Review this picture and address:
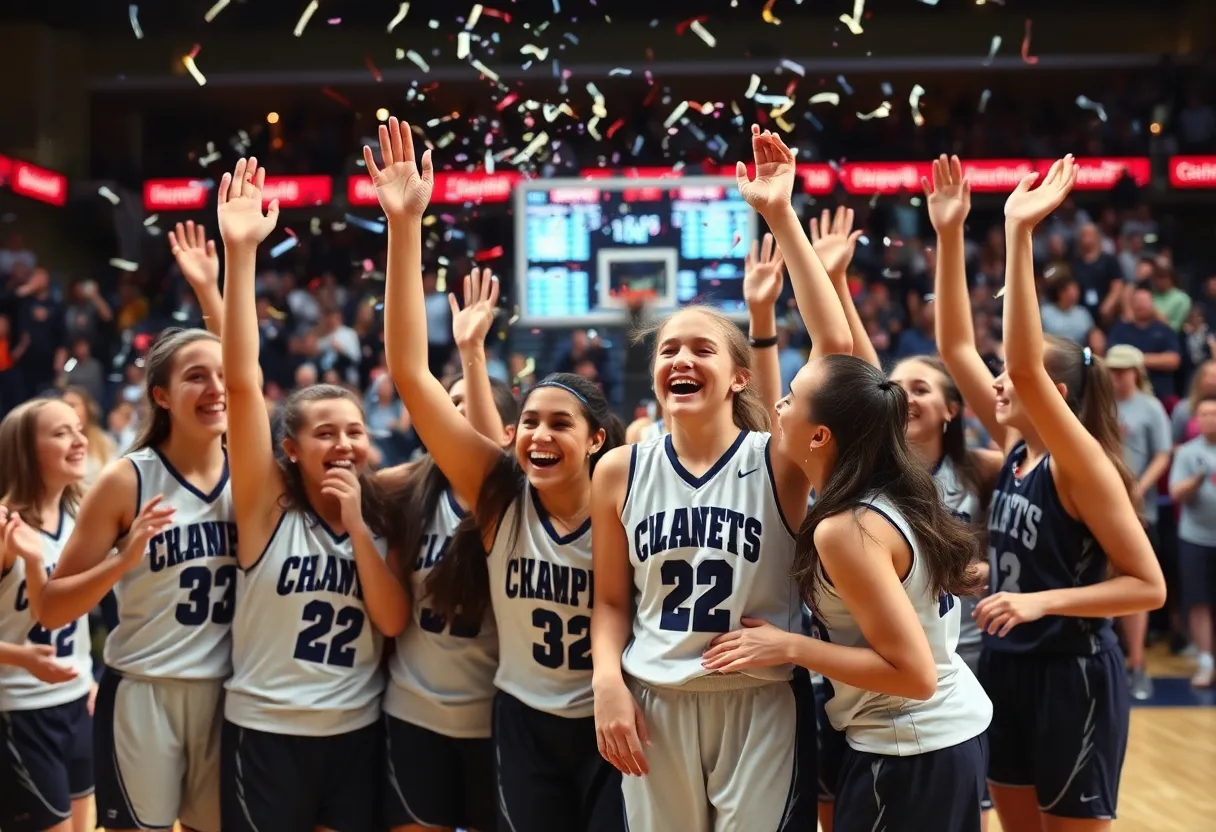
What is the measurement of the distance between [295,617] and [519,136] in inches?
354

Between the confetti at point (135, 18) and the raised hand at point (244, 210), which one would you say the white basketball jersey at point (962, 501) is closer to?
the raised hand at point (244, 210)

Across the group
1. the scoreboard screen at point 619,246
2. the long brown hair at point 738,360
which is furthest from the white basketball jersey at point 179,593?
the scoreboard screen at point 619,246

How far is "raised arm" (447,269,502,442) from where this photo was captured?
10.6ft

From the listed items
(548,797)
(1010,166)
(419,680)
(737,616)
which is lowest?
(548,797)

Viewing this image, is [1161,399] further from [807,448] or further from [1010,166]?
[807,448]

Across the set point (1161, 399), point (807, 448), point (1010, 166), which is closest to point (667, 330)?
point (807, 448)

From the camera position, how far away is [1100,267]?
9.73 meters

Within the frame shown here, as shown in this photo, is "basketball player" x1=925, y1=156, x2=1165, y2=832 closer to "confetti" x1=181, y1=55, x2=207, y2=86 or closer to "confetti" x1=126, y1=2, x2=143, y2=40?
"confetti" x1=181, y1=55, x2=207, y2=86

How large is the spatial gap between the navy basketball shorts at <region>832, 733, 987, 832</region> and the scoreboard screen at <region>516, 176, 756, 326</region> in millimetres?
5335

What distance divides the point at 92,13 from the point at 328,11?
291 centimetres

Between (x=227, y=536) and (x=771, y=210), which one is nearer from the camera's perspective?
(x=771, y=210)

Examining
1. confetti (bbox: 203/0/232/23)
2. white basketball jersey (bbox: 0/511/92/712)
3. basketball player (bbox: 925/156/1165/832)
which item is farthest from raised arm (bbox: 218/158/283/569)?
confetti (bbox: 203/0/232/23)

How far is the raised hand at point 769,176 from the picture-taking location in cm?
271

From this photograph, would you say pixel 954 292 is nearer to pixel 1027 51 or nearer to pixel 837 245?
pixel 837 245
